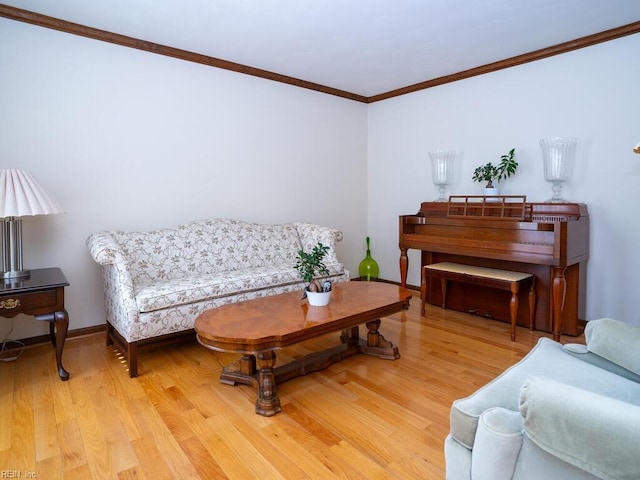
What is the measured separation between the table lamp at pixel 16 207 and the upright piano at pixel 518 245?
284 cm

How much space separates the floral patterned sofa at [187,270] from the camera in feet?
8.40

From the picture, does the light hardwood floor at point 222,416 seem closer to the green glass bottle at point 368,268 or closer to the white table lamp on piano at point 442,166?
the white table lamp on piano at point 442,166

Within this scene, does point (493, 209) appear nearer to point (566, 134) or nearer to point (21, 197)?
point (566, 134)

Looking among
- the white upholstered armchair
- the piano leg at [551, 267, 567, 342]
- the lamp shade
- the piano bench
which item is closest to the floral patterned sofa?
the lamp shade

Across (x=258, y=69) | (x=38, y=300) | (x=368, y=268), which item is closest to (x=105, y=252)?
(x=38, y=300)

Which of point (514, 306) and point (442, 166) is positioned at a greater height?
point (442, 166)

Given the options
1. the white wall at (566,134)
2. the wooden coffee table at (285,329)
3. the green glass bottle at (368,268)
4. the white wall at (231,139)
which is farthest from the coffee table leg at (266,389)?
the green glass bottle at (368,268)

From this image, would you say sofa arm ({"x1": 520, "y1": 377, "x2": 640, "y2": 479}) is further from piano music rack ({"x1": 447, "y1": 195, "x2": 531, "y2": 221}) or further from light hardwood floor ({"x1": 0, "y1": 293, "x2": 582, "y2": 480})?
piano music rack ({"x1": 447, "y1": 195, "x2": 531, "y2": 221})

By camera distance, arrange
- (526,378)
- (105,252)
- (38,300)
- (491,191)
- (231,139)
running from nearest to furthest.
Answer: (526,378)
(38,300)
(105,252)
(491,191)
(231,139)

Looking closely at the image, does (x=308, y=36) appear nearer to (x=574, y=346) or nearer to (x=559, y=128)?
(x=559, y=128)

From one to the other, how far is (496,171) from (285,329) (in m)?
2.67

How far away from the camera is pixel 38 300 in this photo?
2.31 metres

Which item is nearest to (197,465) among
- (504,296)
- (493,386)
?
(493,386)

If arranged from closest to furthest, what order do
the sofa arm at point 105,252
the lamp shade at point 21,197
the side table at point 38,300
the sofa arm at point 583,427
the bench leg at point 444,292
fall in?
the sofa arm at point 583,427 < the side table at point 38,300 < the lamp shade at point 21,197 < the sofa arm at point 105,252 < the bench leg at point 444,292
